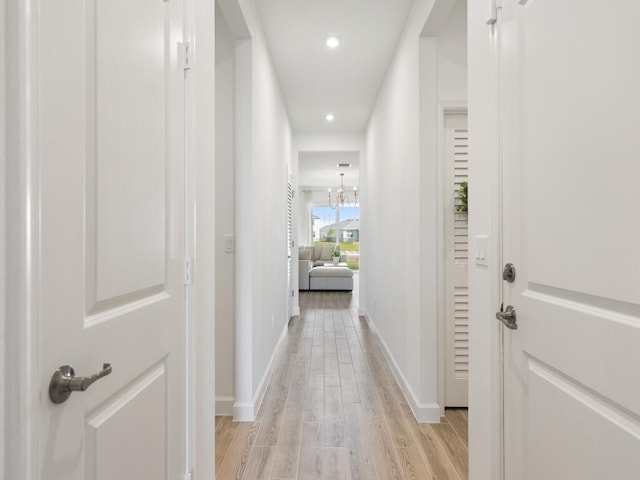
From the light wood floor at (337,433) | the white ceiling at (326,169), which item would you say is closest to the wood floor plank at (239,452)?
the light wood floor at (337,433)

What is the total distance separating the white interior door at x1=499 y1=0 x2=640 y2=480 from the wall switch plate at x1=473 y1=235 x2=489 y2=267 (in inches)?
5.3

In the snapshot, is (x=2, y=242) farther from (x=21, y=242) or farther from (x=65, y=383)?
(x=65, y=383)

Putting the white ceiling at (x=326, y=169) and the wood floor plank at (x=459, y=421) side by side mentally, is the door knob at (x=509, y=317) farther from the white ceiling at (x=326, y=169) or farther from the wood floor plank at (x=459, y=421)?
the white ceiling at (x=326, y=169)

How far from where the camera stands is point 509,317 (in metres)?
1.24

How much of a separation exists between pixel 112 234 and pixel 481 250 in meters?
1.30

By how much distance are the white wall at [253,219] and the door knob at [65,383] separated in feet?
5.65

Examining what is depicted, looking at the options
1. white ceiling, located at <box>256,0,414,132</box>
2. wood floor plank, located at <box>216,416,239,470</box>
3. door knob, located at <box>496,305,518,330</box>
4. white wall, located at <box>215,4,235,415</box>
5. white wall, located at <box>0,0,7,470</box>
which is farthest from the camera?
white ceiling, located at <box>256,0,414,132</box>

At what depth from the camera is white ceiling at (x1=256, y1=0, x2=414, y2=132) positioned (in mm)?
2666

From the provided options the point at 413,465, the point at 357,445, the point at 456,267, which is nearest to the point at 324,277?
the point at 456,267

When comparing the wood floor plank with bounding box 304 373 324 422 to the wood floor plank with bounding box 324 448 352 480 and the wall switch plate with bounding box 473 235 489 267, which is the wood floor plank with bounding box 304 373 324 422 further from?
the wall switch plate with bounding box 473 235 489 267

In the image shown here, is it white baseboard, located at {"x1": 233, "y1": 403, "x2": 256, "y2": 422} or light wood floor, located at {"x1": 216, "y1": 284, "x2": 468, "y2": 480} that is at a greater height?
white baseboard, located at {"x1": 233, "y1": 403, "x2": 256, "y2": 422}

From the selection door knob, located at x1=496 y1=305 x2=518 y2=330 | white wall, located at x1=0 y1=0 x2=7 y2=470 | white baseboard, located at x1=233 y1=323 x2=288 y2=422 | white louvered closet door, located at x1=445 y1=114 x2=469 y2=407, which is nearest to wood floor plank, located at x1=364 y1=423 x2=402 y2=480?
white louvered closet door, located at x1=445 y1=114 x2=469 y2=407

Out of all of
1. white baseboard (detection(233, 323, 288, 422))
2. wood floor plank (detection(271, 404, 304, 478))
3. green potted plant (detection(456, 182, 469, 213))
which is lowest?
wood floor plank (detection(271, 404, 304, 478))

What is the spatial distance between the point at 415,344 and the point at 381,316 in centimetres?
151
